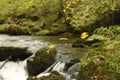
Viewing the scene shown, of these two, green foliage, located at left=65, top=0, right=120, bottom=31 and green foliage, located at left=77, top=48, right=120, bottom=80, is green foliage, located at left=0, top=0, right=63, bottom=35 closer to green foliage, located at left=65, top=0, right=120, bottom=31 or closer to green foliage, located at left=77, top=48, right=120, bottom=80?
green foliage, located at left=65, top=0, right=120, bottom=31

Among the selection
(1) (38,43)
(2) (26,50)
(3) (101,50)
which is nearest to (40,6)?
(1) (38,43)

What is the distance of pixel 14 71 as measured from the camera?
13492 mm

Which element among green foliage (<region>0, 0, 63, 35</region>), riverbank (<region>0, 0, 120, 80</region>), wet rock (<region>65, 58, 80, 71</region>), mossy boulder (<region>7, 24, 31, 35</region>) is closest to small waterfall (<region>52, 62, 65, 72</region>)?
wet rock (<region>65, 58, 80, 71</region>)

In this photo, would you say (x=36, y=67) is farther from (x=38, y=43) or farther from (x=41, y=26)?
(x=41, y=26)

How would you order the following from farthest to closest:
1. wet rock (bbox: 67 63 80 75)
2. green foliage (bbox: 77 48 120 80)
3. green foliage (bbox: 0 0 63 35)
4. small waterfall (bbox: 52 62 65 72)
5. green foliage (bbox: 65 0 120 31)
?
green foliage (bbox: 0 0 63 35), green foliage (bbox: 65 0 120 31), small waterfall (bbox: 52 62 65 72), wet rock (bbox: 67 63 80 75), green foliage (bbox: 77 48 120 80)

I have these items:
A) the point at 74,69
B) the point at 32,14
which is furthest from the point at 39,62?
the point at 32,14

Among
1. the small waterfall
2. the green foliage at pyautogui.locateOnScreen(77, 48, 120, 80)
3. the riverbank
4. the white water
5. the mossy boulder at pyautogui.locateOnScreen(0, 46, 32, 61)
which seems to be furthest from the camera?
the mossy boulder at pyautogui.locateOnScreen(0, 46, 32, 61)

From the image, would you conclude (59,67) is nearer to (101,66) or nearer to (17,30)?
(101,66)

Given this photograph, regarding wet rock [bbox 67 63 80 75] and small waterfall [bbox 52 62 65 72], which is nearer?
wet rock [bbox 67 63 80 75]

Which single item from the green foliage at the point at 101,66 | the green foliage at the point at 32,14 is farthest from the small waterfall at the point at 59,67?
the green foliage at the point at 32,14

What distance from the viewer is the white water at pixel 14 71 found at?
12945mm

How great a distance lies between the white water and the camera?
42.5 feet

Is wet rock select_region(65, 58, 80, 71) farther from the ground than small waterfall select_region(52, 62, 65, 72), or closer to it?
farther from the ground

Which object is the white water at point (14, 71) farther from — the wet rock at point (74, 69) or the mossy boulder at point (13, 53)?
the wet rock at point (74, 69)
